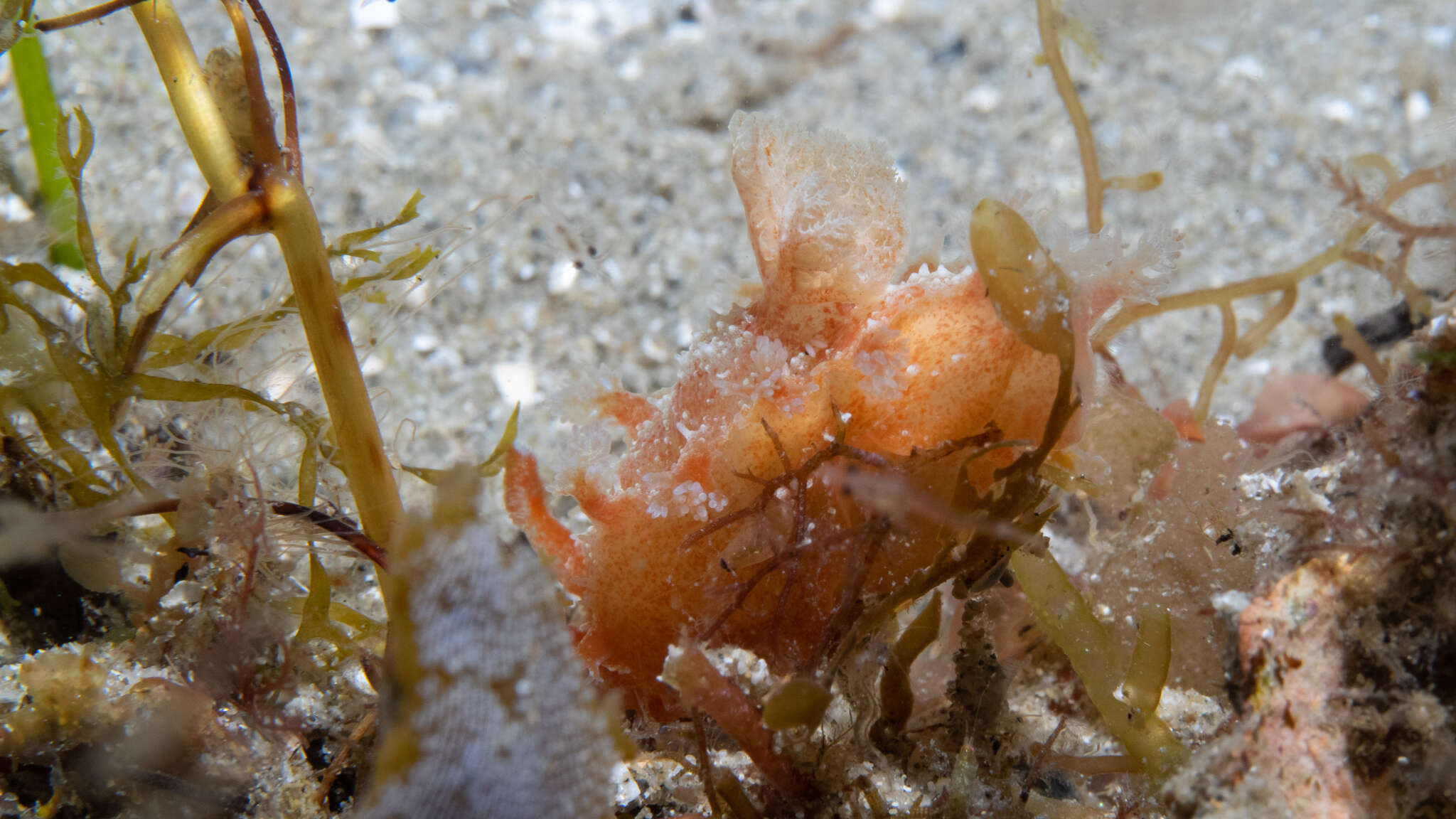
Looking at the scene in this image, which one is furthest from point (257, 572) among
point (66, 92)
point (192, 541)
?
point (66, 92)

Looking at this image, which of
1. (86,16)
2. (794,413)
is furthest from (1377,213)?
(86,16)

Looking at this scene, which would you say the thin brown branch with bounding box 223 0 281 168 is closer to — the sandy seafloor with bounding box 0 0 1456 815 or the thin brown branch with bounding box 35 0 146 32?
the thin brown branch with bounding box 35 0 146 32

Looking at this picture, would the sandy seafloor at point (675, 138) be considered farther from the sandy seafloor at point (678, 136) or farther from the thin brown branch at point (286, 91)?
the thin brown branch at point (286, 91)

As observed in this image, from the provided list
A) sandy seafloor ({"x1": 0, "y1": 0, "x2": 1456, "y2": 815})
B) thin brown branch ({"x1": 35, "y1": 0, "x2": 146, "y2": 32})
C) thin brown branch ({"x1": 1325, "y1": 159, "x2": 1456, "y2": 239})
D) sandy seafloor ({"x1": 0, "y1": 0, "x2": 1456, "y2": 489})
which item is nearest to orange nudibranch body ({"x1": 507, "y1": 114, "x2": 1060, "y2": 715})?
thin brown branch ({"x1": 1325, "y1": 159, "x2": 1456, "y2": 239})

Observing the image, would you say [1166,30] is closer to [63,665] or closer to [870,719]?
[870,719]

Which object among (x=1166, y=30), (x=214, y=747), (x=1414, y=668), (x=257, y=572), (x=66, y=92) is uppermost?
(x=66, y=92)

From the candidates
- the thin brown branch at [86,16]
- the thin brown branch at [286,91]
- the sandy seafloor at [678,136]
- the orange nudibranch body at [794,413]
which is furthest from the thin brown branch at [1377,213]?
the thin brown branch at [86,16]

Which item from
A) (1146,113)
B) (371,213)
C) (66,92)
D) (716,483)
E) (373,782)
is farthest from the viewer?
(1146,113)
